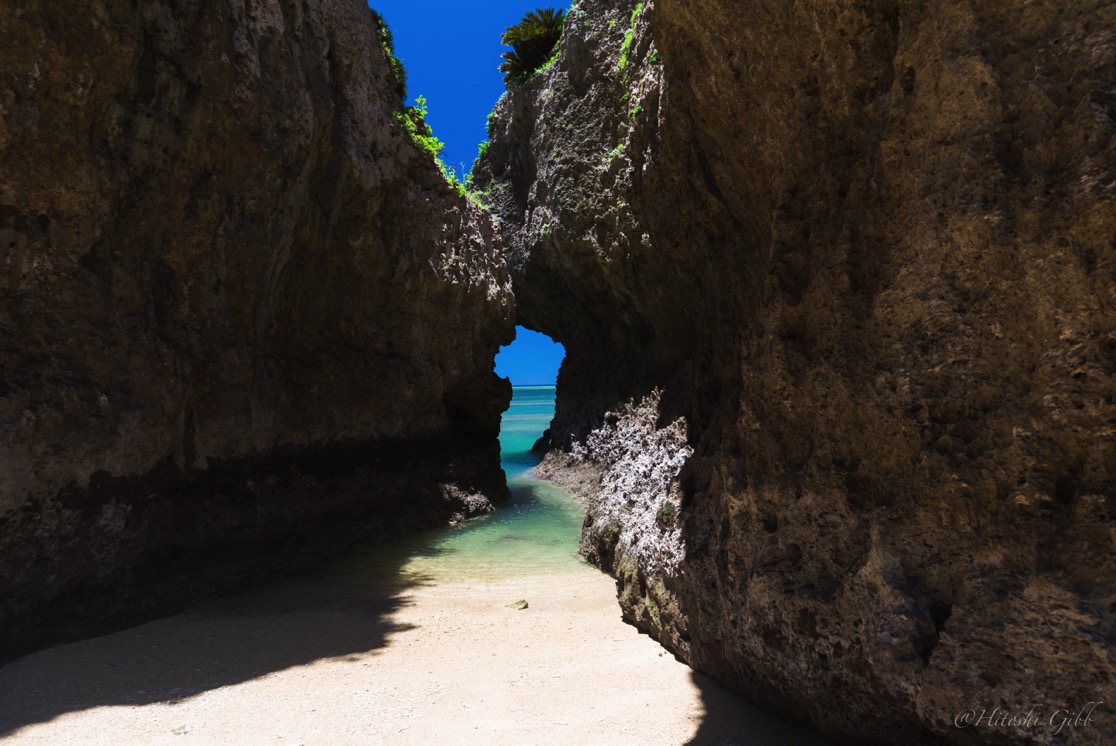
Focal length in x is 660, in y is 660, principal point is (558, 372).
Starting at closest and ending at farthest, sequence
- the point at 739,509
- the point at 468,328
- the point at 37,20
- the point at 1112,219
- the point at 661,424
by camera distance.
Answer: the point at 1112,219 → the point at 739,509 → the point at 37,20 → the point at 661,424 → the point at 468,328

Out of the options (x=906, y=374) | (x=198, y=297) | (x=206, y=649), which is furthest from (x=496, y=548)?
(x=906, y=374)

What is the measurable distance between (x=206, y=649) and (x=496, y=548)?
3940 mm

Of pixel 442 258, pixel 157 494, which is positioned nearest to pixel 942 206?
pixel 157 494

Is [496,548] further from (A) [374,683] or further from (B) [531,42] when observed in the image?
(B) [531,42]

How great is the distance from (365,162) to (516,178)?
11.0 meters

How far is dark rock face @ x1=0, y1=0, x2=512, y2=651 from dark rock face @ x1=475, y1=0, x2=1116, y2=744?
13.1ft

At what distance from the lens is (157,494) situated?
5.60 m

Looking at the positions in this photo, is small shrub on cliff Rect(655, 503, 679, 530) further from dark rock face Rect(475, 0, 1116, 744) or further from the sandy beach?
the sandy beach

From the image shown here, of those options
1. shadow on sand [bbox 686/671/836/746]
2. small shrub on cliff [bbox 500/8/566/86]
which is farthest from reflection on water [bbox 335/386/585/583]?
small shrub on cliff [bbox 500/8/566/86]

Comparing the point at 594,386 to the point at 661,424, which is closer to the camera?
the point at 661,424

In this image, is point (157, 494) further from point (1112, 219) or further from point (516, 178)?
point (516, 178)

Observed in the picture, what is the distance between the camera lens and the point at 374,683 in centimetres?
417

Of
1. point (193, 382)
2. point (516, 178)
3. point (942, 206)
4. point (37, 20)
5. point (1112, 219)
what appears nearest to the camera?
point (1112, 219)

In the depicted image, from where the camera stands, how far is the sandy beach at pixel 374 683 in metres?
3.43
